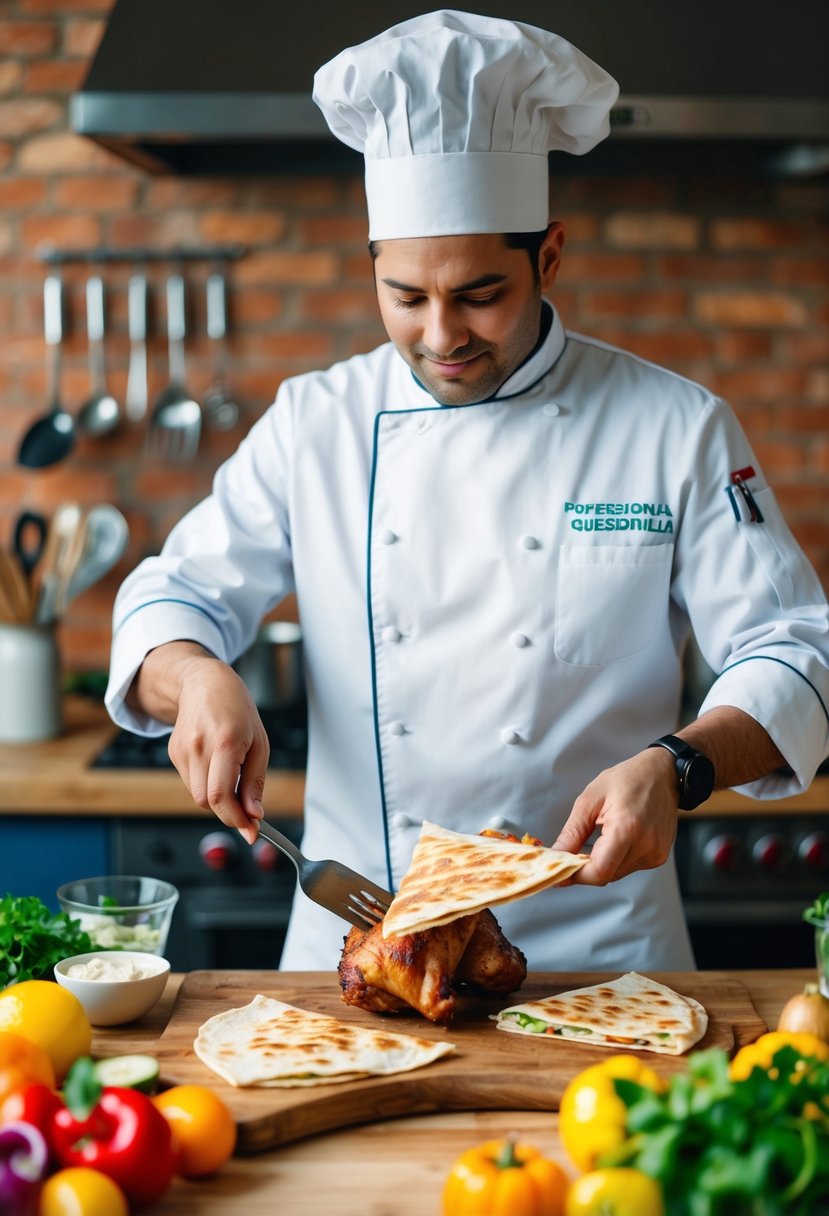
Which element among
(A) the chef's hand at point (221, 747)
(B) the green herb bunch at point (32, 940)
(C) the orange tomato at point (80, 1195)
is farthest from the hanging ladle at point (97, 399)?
(C) the orange tomato at point (80, 1195)

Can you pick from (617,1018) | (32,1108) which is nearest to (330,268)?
(617,1018)

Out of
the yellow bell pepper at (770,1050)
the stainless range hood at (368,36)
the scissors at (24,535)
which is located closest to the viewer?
the yellow bell pepper at (770,1050)

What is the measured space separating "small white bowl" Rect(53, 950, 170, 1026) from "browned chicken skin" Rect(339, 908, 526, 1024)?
19 centimetres

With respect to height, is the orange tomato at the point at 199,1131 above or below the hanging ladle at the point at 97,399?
below

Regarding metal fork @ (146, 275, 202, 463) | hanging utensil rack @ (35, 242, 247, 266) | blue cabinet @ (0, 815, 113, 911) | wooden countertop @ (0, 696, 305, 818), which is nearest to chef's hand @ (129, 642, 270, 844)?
wooden countertop @ (0, 696, 305, 818)

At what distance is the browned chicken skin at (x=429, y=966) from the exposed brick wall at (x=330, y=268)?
1.78 meters

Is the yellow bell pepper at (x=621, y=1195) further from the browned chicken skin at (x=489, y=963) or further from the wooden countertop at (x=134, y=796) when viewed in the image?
the wooden countertop at (x=134, y=796)

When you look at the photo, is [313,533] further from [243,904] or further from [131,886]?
[243,904]

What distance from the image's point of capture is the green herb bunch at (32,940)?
134 centimetres

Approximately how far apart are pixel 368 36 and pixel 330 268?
0.66 m

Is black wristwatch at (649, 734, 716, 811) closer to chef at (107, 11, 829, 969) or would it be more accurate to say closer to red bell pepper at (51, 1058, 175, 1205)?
chef at (107, 11, 829, 969)

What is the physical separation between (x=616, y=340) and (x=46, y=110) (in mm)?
1326

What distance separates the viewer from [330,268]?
2.85 meters

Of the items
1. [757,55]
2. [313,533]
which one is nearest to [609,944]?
[313,533]
